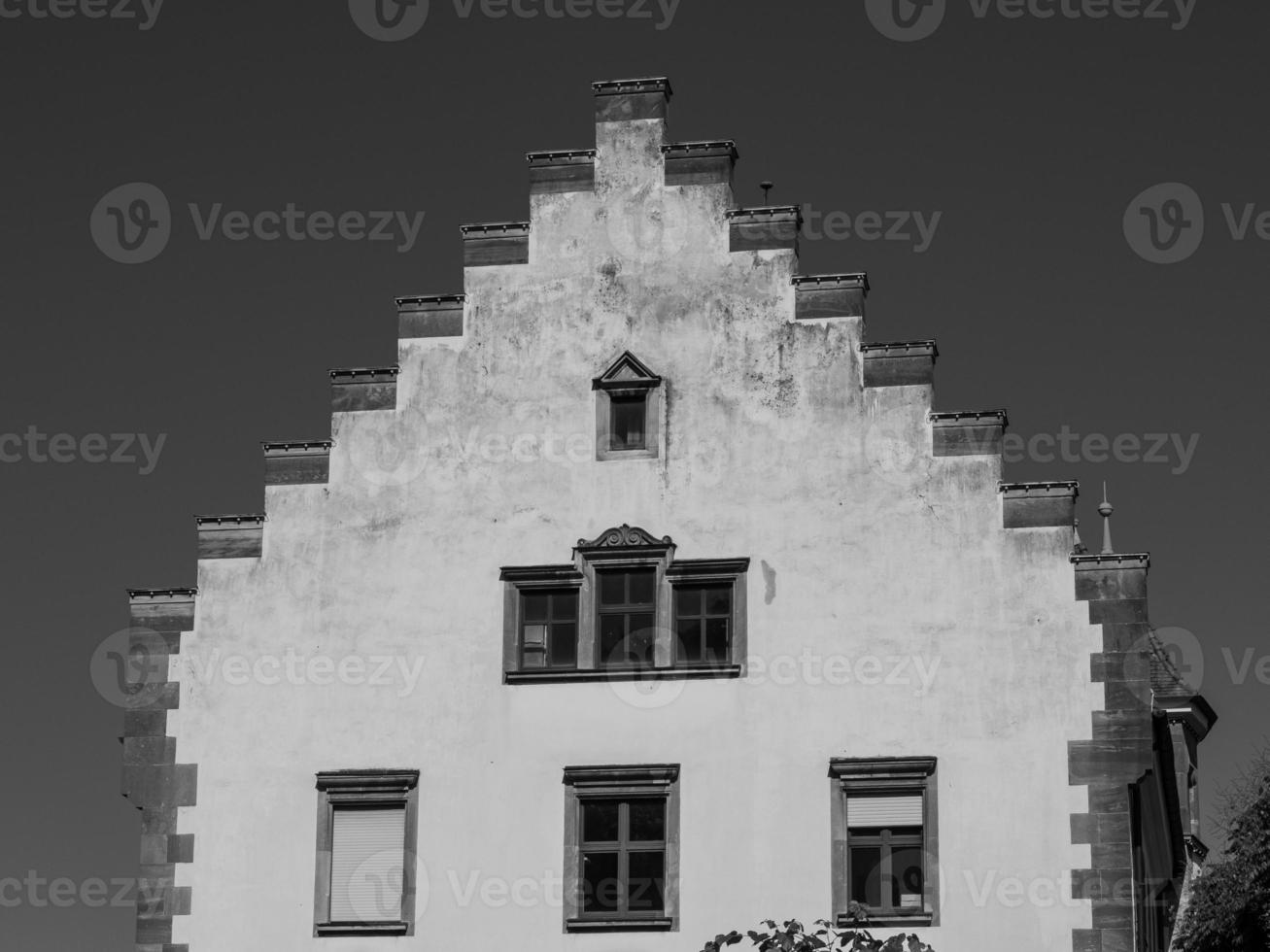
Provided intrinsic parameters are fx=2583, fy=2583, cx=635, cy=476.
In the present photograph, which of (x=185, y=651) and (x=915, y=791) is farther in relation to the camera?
(x=185, y=651)

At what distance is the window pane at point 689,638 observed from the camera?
3688cm

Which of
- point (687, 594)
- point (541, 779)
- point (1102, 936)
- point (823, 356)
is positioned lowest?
point (1102, 936)

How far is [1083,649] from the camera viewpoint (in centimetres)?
3581

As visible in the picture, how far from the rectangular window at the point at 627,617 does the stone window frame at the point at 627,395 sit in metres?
1.79

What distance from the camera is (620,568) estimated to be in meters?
37.2

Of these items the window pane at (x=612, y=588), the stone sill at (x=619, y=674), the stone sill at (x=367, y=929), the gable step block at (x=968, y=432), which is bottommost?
the stone sill at (x=367, y=929)

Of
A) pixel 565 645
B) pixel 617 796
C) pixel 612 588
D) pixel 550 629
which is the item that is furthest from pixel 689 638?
pixel 617 796

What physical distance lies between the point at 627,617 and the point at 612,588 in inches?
19.6

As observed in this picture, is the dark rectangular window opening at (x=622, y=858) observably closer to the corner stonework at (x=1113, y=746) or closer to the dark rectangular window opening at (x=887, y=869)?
the dark rectangular window opening at (x=887, y=869)

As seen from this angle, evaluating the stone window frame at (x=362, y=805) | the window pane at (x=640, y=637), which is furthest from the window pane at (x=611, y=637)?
the stone window frame at (x=362, y=805)

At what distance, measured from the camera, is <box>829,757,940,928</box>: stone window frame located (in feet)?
116

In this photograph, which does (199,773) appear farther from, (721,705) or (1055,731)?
(1055,731)

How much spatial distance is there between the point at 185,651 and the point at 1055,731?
500 inches

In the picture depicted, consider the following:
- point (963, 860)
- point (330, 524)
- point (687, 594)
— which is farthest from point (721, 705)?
point (330, 524)
